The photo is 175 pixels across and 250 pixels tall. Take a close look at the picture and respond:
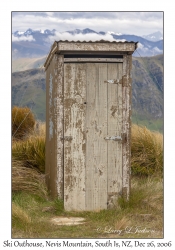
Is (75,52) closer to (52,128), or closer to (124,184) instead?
(52,128)

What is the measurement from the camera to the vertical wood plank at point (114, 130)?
22.8ft

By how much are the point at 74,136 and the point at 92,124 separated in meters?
0.33

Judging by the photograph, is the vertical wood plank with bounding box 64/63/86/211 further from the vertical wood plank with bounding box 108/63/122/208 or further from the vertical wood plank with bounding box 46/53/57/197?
the vertical wood plank with bounding box 108/63/122/208

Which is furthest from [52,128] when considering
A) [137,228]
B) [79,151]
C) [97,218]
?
[137,228]

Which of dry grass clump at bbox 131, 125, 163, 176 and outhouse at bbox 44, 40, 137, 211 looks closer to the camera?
outhouse at bbox 44, 40, 137, 211

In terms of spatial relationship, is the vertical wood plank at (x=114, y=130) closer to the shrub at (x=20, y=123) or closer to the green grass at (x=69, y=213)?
the green grass at (x=69, y=213)

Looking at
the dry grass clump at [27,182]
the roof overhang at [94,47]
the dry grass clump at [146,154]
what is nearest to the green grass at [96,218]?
the dry grass clump at [27,182]

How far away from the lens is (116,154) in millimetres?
6957

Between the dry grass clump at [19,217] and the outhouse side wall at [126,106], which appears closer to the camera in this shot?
the dry grass clump at [19,217]

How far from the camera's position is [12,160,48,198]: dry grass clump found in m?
7.77

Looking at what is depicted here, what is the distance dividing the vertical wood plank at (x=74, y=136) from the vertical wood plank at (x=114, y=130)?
40 centimetres

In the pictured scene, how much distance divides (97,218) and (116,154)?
1048 millimetres

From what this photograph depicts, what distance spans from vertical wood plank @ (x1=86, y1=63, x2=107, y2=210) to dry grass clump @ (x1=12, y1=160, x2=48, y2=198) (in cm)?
100

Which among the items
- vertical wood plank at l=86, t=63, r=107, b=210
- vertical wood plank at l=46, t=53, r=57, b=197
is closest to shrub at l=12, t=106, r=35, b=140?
vertical wood plank at l=46, t=53, r=57, b=197
